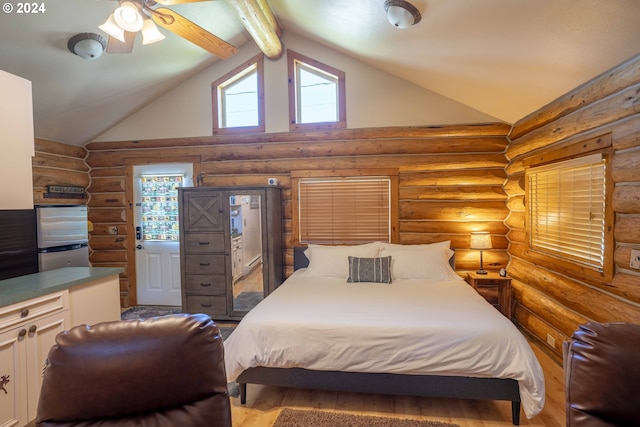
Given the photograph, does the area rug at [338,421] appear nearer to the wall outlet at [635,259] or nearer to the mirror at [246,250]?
the wall outlet at [635,259]

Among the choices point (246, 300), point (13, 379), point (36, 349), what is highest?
point (36, 349)

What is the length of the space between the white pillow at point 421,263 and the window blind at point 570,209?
91cm

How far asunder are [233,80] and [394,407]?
4.30m

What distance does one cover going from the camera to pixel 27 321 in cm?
200

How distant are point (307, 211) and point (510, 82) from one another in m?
2.66

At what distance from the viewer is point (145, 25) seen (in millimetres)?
2213

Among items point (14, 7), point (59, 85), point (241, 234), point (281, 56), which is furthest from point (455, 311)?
point (59, 85)

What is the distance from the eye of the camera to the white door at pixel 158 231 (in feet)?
15.3

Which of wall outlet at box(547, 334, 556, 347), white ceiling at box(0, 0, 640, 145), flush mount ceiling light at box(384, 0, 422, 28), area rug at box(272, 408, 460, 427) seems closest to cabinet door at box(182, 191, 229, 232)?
white ceiling at box(0, 0, 640, 145)

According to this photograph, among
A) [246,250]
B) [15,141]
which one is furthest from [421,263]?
[15,141]

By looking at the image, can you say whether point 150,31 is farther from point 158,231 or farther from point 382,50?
point 158,231

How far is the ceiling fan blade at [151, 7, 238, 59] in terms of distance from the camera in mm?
2207

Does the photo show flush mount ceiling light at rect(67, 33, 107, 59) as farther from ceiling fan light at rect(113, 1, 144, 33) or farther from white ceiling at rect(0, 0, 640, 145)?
ceiling fan light at rect(113, 1, 144, 33)

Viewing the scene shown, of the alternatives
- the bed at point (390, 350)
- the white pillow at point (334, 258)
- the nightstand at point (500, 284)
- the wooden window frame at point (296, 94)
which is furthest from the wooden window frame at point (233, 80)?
the nightstand at point (500, 284)
